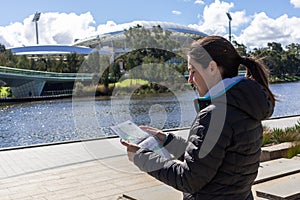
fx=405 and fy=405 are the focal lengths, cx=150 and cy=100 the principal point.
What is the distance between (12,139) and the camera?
1577cm

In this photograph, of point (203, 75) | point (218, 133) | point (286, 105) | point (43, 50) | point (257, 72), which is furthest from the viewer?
point (43, 50)

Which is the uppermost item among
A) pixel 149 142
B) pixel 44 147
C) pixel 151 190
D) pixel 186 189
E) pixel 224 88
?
pixel 224 88

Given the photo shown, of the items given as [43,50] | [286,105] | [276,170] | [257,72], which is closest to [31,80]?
[43,50]

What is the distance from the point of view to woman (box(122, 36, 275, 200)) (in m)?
1.50

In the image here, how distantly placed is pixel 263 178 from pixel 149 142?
2.62 metres

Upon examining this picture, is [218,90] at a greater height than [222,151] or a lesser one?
greater

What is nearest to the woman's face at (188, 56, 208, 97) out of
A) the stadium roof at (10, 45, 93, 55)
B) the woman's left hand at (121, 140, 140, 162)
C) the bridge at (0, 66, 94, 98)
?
the woman's left hand at (121, 140, 140, 162)

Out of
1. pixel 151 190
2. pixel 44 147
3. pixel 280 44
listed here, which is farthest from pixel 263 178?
pixel 280 44

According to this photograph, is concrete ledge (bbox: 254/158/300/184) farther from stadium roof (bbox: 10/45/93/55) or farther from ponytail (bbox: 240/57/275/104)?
stadium roof (bbox: 10/45/93/55)

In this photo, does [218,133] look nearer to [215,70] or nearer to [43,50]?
[215,70]

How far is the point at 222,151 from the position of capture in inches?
59.5

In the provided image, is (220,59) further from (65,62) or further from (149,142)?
(65,62)

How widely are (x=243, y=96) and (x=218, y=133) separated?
0.57 ft

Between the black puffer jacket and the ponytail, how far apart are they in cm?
9
